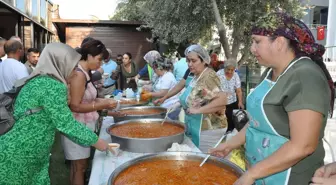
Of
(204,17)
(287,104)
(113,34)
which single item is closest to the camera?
(287,104)

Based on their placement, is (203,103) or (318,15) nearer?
(203,103)

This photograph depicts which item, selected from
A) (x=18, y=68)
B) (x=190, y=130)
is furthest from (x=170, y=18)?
(x=190, y=130)

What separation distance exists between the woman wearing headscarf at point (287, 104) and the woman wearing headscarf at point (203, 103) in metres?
0.98

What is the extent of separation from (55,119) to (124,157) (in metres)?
0.55

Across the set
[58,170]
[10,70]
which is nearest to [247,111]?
[58,170]

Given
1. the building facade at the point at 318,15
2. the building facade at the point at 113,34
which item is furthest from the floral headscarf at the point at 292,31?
the building facade at the point at 318,15

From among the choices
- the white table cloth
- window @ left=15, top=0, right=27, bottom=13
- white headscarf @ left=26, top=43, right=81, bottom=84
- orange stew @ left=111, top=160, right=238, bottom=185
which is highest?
window @ left=15, top=0, right=27, bottom=13

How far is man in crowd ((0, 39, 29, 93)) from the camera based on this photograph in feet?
12.5

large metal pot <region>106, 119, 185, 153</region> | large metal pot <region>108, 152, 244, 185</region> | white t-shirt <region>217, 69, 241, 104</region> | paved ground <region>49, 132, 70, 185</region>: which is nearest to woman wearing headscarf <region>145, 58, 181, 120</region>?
paved ground <region>49, 132, 70, 185</region>

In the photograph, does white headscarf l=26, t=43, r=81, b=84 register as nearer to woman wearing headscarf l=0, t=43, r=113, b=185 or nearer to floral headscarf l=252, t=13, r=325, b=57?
woman wearing headscarf l=0, t=43, r=113, b=185

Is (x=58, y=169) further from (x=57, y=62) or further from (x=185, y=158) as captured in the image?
(x=185, y=158)

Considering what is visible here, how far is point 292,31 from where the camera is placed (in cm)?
120

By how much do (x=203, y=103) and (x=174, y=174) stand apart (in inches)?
37.9

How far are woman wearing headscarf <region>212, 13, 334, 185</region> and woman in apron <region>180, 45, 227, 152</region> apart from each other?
98cm
